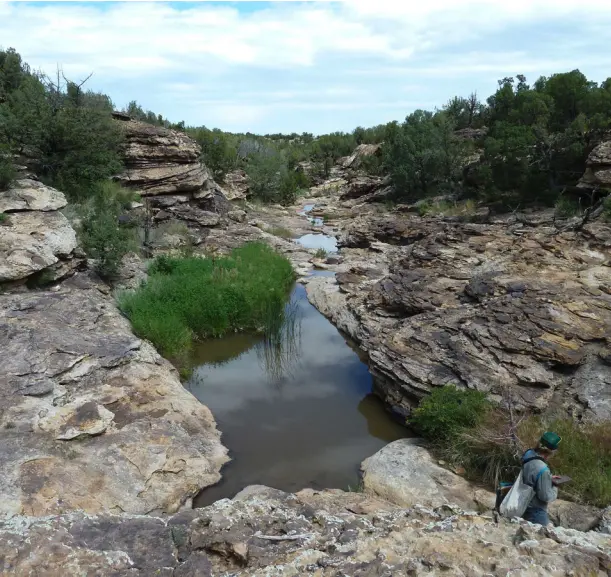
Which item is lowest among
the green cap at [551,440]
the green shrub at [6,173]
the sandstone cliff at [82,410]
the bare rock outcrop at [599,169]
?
the sandstone cliff at [82,410]

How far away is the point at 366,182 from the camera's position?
114 feet

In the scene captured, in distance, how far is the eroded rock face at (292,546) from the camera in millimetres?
3432

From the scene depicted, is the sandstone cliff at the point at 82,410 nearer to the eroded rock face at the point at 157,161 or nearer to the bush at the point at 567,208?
the eroded rock face at the point at 157,161

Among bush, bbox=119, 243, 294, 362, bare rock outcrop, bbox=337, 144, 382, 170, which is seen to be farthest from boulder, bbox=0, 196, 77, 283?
bare rock outcrop, bbox=337, 144, 382, 170

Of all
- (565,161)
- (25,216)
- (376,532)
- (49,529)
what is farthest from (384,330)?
(565,161)

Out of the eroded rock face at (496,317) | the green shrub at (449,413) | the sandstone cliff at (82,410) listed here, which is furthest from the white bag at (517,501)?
the sandstone cliff at (82,410)

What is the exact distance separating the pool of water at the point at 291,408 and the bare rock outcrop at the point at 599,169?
973 cm

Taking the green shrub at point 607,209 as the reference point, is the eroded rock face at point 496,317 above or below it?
below

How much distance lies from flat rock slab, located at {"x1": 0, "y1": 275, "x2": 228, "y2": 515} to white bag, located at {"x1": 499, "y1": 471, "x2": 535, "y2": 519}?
413 centimetres

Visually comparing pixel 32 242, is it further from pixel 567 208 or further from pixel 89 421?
pixel 567 208

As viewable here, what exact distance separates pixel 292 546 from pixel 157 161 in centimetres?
1920

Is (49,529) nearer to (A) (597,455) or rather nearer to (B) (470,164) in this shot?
(A) (597,455)

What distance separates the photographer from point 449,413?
737 centimetres

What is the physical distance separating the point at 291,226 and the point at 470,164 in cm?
990
